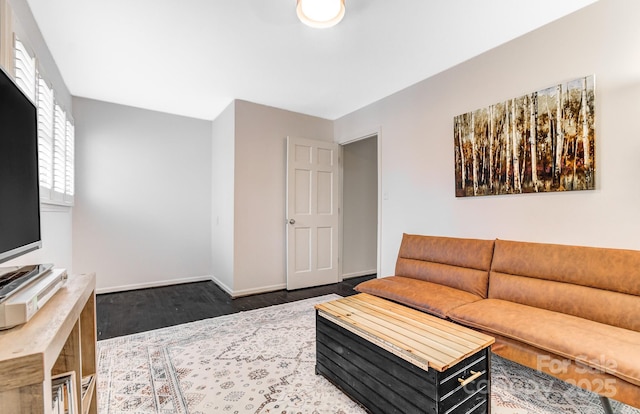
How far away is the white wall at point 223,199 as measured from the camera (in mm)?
3875

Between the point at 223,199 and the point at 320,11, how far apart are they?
9.39ft

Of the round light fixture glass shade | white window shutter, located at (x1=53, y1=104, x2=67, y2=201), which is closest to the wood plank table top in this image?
the round light fixture glass shade

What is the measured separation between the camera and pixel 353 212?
4.90 meters

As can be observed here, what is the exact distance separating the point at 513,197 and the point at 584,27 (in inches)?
49.8

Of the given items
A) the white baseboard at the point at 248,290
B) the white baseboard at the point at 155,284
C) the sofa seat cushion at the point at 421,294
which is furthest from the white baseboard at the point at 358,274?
the white baseboard at the point at 155,284

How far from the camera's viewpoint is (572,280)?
1.99m

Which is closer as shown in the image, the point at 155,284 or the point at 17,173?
the point at 17,173

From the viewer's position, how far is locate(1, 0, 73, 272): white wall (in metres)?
1.95

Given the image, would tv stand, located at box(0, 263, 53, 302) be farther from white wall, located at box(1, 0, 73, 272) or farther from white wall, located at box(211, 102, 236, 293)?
white wall, located at box(211, 102, 236, 293)

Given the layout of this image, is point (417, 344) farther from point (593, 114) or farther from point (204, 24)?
point (204, 24)

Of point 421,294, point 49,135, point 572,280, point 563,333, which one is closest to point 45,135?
point 49,135

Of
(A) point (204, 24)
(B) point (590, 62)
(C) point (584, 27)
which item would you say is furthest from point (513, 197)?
(A) point (204, 24)

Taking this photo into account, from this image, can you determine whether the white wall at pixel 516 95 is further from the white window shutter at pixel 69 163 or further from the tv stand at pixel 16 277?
the white window shutter at pixel 69 163

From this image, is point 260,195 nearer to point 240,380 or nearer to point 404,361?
point 240,380
